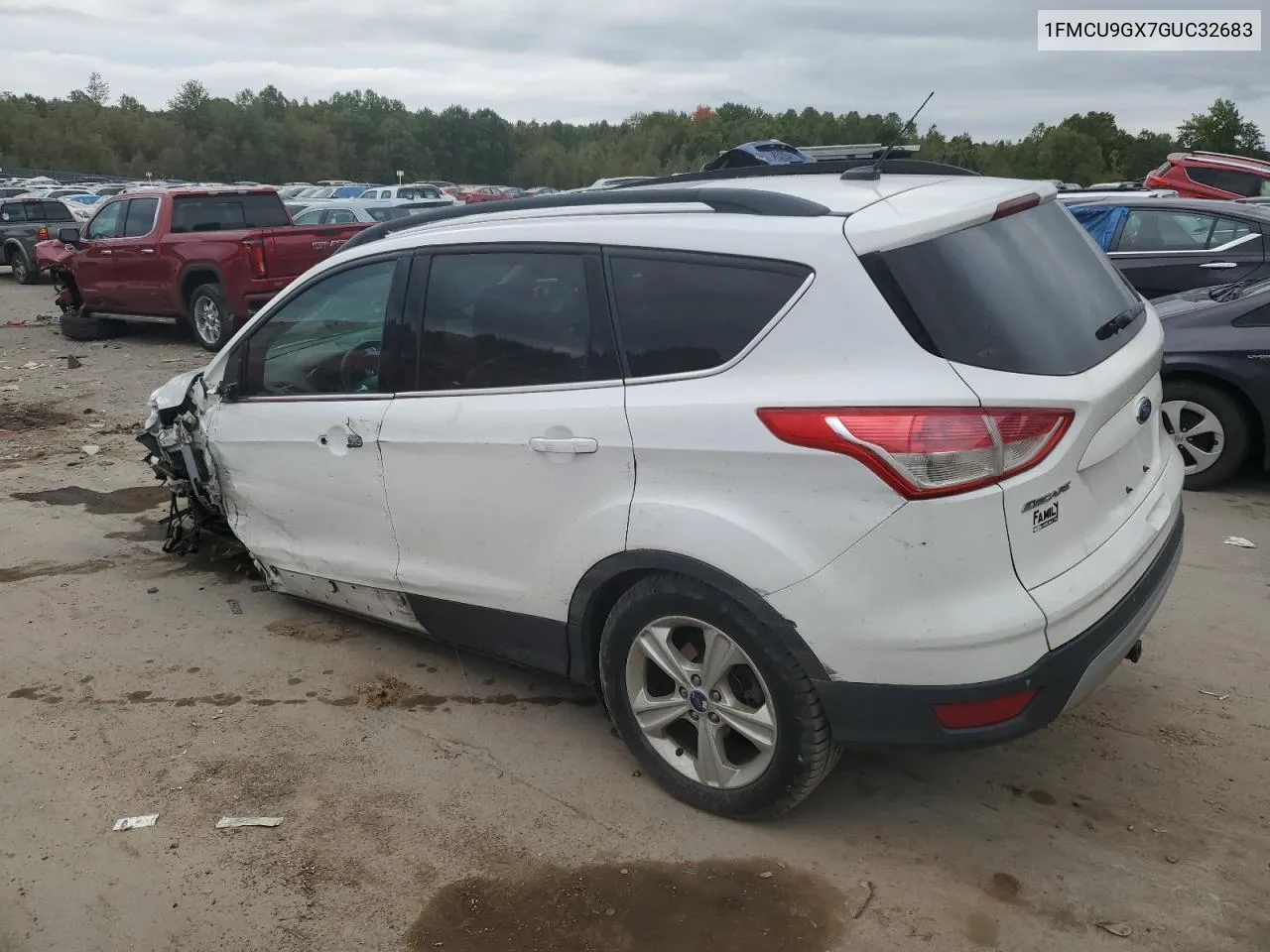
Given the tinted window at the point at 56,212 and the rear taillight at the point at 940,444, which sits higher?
the tinted window at the point at 56,212

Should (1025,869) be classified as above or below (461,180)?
below

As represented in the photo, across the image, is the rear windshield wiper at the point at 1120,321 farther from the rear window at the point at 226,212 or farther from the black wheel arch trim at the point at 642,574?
the rear window at the point at 226,212

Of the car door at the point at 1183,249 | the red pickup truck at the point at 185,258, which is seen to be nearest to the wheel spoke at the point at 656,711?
the car door at the point at 1183,249

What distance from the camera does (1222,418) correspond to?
6156mm

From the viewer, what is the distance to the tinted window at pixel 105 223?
525 inches

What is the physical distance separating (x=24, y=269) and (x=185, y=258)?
11.3 m

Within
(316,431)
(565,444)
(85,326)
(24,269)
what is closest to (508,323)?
(565,444)

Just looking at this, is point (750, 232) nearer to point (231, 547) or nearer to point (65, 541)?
point (231, 547)

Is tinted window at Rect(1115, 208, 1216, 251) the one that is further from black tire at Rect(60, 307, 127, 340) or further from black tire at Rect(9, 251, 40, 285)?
black tire at Rect(9, 251, 40, 285)

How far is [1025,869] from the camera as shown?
2.93 meters

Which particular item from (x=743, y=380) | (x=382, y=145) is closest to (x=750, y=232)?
(x=743, y=380)

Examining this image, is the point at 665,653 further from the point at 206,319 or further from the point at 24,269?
the point at 24,269

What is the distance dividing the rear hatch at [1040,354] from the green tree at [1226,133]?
1847 inches

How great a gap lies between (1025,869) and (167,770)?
2804mm
